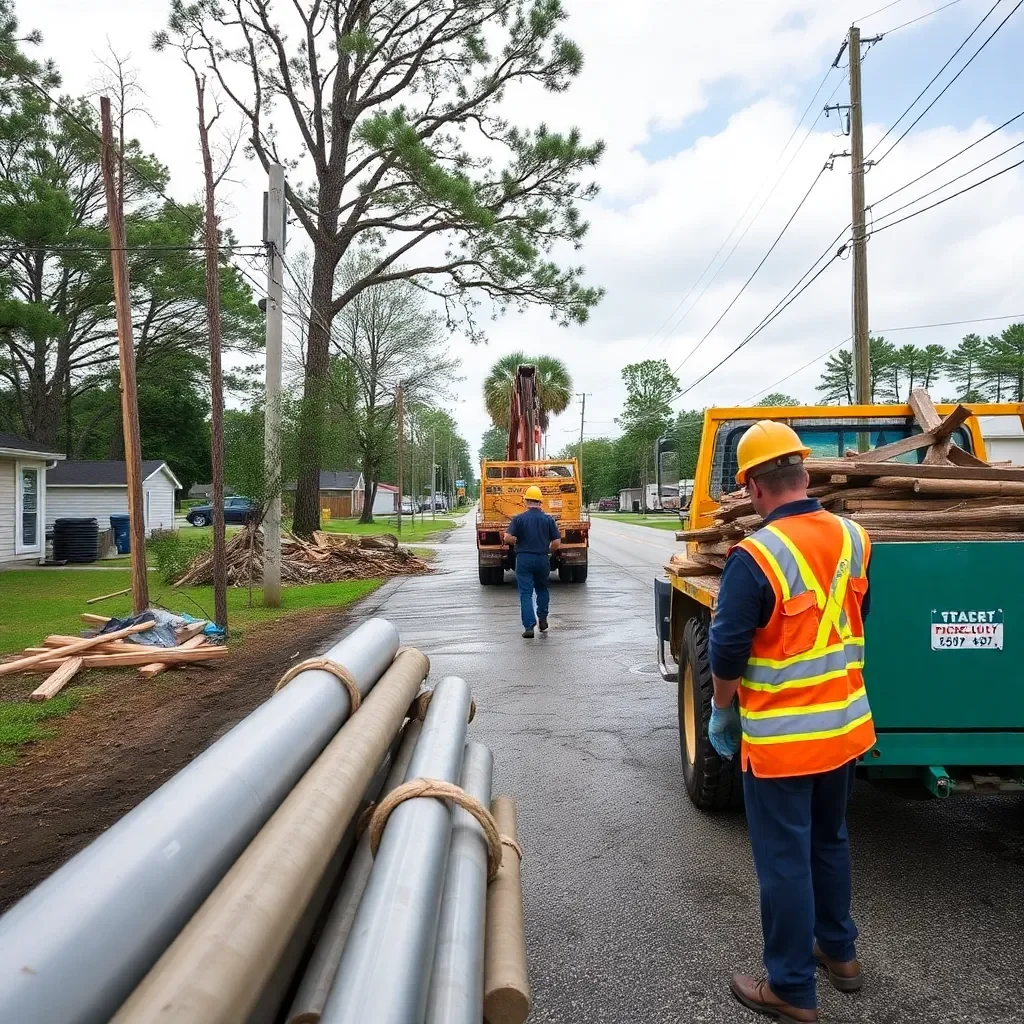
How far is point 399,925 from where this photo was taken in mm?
1949

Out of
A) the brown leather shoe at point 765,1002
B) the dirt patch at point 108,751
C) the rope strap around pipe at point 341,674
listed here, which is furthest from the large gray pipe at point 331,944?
the dirt patch at point 108,751

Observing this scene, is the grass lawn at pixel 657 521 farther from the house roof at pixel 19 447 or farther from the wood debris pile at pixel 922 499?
the wood debris pile at pixel 922 499

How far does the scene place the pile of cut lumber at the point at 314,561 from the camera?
752 inches

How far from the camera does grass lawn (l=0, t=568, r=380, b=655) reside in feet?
41.1

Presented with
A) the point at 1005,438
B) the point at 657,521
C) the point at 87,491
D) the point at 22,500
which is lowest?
the point at 657,521

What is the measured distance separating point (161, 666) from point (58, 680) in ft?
3.87

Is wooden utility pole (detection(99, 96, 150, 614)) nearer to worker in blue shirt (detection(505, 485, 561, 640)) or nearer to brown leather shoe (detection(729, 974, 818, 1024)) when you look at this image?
worker in blue shirt (detection(505, 485, 561, 640))

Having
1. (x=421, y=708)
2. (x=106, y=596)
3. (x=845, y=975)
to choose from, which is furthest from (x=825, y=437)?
(x=106, y=596)

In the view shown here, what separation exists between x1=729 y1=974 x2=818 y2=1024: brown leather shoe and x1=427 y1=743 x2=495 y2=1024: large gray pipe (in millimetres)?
1152

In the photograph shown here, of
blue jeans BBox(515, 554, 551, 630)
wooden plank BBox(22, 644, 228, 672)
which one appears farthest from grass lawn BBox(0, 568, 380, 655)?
blue jeans BBox(515, 554, 551, 630)

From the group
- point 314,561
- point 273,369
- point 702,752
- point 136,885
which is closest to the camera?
point 136,885

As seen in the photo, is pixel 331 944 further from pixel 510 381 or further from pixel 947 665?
pixel 510 381

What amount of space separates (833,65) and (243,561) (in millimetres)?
16841

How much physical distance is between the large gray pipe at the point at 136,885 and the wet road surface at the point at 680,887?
1485 millimetres
